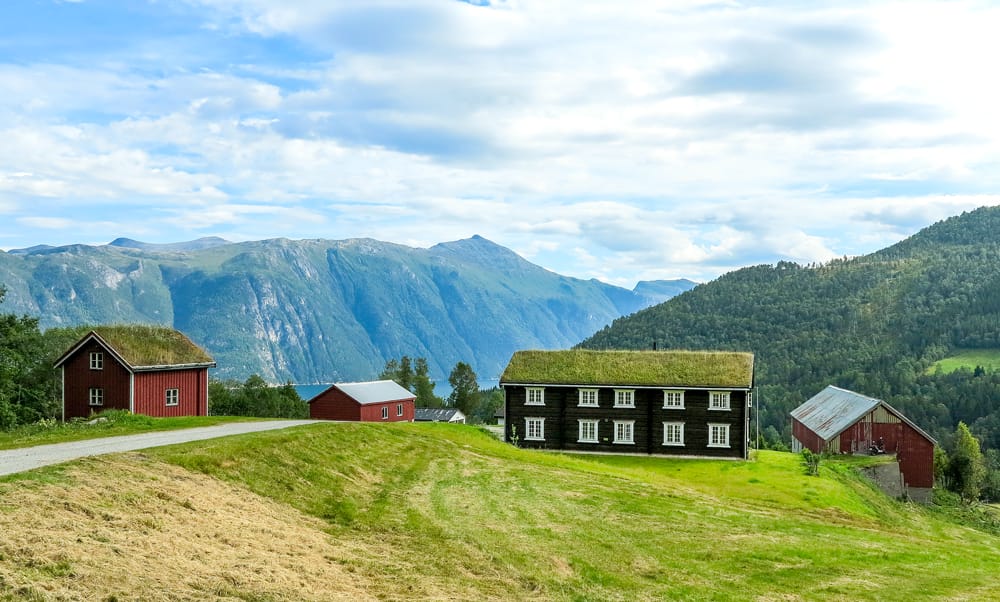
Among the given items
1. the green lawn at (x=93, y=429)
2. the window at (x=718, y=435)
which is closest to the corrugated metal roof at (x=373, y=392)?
the green lawn at (x=93, y=429)

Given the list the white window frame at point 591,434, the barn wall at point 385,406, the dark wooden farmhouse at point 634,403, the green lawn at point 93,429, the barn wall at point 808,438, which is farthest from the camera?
the barn wall at point 385,406

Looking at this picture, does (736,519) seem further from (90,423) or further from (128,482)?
(90,423)

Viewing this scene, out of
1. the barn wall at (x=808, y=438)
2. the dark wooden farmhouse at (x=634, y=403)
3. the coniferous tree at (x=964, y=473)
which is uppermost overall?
the dark wooden farmhouse at (x=634, y=403)

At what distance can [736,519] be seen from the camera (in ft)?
92.4

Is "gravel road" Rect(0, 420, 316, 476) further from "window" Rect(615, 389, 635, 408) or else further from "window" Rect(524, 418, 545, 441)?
"window" Rect(615, 389, 635, 408)

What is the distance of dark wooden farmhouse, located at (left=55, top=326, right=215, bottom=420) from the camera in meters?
47.7

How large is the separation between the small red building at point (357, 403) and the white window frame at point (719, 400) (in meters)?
35.8

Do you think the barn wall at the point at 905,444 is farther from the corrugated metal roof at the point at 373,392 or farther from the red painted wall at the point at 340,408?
the red painted wall at the point at 340,408

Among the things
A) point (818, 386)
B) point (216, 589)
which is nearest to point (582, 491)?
point (216, 589)

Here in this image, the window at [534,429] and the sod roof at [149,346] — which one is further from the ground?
the sod roof at [149,346]

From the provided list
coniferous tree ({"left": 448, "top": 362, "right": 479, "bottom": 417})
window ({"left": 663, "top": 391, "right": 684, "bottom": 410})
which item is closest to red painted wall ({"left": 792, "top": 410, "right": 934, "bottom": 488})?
window ({"left": 663, "top": 391, "right": 684, "bottom": 410})

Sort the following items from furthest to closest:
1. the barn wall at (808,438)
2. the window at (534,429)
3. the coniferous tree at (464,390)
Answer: the coniferous tree at (464,390) → the barn wall at (808,438) → the window at (534,429)

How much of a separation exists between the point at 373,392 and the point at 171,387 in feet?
110

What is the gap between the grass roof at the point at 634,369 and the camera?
184 feet
